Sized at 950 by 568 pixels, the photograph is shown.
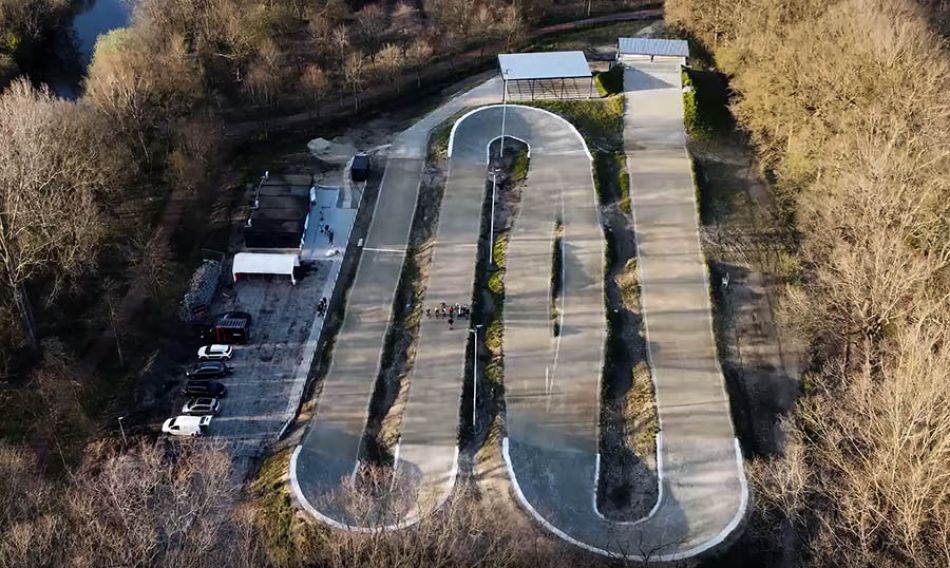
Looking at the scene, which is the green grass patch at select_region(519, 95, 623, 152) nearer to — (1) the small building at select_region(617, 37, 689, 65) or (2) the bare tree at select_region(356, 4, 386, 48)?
(1) the small building at select_region(617, 37, 689, 65)

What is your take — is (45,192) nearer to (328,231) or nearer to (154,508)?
(328,231)

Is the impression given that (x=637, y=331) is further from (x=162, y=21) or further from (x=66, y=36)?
(x=66, y=36)

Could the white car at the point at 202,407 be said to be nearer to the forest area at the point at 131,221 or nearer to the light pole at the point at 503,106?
the forest area at the point at 131,221

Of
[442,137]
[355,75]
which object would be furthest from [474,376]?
[355,75]

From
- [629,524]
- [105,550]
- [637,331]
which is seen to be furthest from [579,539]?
[105,550]

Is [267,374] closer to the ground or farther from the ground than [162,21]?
closer to the ground

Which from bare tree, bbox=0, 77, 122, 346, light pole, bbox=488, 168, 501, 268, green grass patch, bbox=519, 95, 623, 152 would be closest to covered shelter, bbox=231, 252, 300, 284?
bare tree, bbox=0, 77, 122, 346
